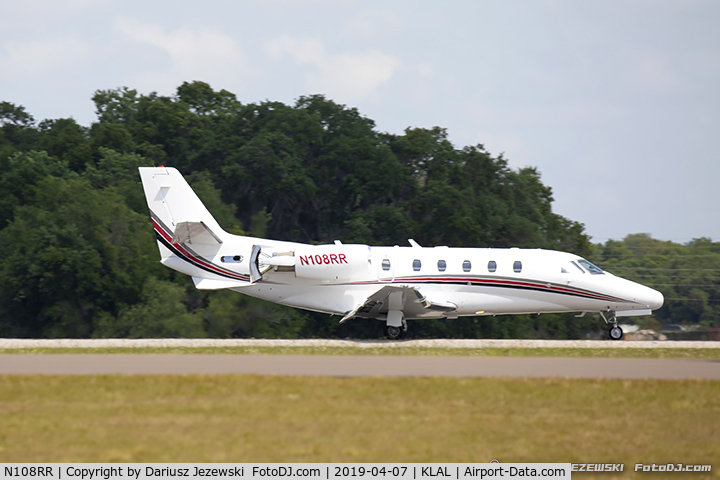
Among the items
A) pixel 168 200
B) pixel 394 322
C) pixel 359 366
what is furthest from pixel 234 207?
pixel 359 366

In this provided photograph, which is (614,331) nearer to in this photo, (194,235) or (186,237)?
(194,235)

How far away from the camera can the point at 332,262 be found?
1931 cm

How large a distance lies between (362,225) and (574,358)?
47.0ft

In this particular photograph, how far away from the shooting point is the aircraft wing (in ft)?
60.5

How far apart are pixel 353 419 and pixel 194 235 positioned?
12.2 m

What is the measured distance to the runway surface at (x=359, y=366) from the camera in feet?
39.1

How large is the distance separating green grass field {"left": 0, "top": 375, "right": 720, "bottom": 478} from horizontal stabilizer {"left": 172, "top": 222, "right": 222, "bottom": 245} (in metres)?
8.80

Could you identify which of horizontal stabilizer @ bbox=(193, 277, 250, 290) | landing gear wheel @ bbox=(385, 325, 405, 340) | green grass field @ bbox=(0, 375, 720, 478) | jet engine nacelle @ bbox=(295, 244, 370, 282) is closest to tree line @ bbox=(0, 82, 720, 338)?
horizontal stabilizer @ bbox=(193, 277, 250, 290)

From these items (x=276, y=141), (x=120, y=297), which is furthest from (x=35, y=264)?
(x=276, y=141)

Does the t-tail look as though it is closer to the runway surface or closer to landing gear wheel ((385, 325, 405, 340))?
landing gear wheel ((385, 325, 405, 340))

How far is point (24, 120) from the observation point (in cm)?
3972

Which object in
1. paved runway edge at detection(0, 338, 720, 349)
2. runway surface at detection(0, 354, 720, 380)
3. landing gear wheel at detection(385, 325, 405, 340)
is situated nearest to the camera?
runway surface at detection(0, 354, 720, 380)
